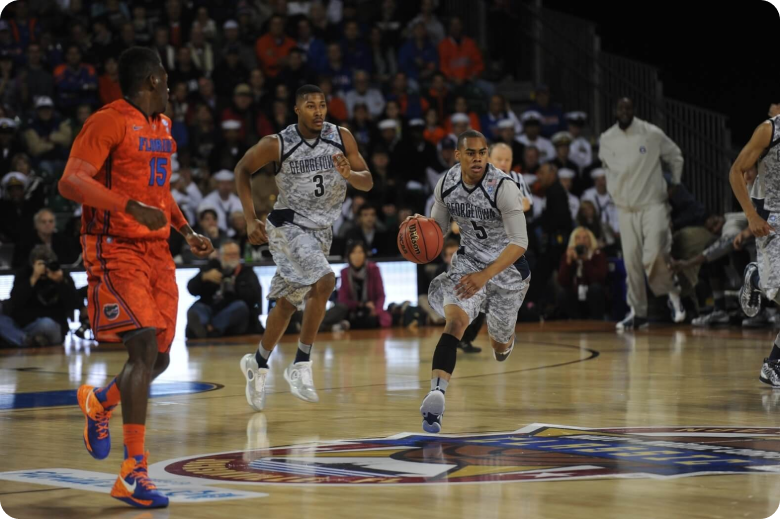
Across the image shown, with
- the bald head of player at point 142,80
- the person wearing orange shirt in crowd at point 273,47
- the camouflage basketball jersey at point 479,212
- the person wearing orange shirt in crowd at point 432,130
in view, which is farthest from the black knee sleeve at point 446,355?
the person wearing orange shirt in crowd at point 273,47

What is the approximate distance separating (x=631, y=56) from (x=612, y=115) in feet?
3.33

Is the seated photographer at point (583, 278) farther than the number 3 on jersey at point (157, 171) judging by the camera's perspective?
Yes

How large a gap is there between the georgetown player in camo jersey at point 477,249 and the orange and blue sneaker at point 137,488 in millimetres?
2275

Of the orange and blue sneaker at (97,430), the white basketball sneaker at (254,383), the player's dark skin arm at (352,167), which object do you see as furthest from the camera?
the player's dark skin arm at (352,167)

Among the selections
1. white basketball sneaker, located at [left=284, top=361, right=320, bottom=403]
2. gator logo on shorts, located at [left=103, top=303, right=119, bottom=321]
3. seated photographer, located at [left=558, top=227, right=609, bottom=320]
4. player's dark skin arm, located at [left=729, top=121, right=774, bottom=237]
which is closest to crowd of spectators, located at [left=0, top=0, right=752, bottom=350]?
seated photographer, located at [left=558, top=227, right=609, bottom=320]

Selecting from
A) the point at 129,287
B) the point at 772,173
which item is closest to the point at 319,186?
the point at 772,173

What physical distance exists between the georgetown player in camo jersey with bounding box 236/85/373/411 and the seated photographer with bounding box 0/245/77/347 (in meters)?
5.28

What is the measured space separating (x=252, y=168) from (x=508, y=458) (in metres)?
3.51

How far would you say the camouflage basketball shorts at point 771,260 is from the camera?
8.41m

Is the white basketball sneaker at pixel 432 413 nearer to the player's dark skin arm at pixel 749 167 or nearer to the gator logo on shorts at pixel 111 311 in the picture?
the gator logo on shorts at pixel 111 311

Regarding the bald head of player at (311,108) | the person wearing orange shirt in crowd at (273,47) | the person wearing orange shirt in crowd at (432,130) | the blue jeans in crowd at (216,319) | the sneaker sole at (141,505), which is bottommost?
the sneaker sole at (141,505)

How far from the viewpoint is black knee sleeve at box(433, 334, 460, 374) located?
6.84 m

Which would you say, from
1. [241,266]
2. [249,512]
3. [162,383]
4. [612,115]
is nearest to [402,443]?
[249,512]

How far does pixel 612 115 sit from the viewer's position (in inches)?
787
